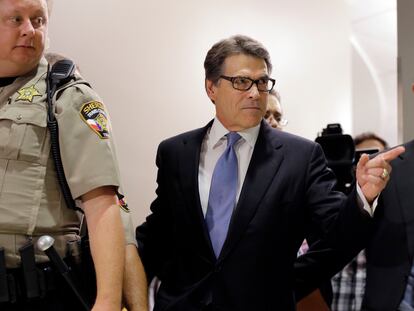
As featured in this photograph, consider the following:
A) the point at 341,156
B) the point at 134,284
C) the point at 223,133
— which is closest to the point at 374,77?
the point at 341,156

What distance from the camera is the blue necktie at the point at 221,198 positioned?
1.80 meters

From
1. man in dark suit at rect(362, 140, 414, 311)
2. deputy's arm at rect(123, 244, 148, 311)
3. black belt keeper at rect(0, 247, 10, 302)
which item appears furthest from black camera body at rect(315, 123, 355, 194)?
black belt keeper at rect(0, 247, 10, 302)

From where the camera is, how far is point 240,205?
175 centimetres

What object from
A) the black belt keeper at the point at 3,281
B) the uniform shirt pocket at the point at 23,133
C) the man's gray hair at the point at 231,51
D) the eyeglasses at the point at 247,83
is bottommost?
the black belt keeper at the point at 3,281

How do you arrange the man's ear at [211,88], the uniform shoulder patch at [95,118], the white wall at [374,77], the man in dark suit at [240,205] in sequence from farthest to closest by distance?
the white wall at [374,77]
the man's ear at [211,88]
the man in dark suit at [240,205]
the uniform shoulder patch at [95,118]

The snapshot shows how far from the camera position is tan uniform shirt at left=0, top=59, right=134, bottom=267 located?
1438 mm

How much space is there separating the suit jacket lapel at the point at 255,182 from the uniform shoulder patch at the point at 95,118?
0.49 metres

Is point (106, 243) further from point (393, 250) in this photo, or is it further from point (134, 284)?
point (393, 250)

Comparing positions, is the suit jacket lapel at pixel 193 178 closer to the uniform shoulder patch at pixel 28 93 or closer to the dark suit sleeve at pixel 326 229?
the dark suit sleeve at pixel 326 229

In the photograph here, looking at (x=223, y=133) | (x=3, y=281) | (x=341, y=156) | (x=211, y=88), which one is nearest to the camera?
(x=3, y=281)

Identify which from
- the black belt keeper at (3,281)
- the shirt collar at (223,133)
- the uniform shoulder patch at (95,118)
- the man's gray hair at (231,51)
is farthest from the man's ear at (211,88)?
the black belt keeper at (3,281)

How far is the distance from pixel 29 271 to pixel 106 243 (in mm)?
201

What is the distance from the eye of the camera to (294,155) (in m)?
1.82

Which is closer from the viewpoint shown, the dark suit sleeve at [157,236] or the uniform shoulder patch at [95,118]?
the uniform shoulder patch at [95,118]
